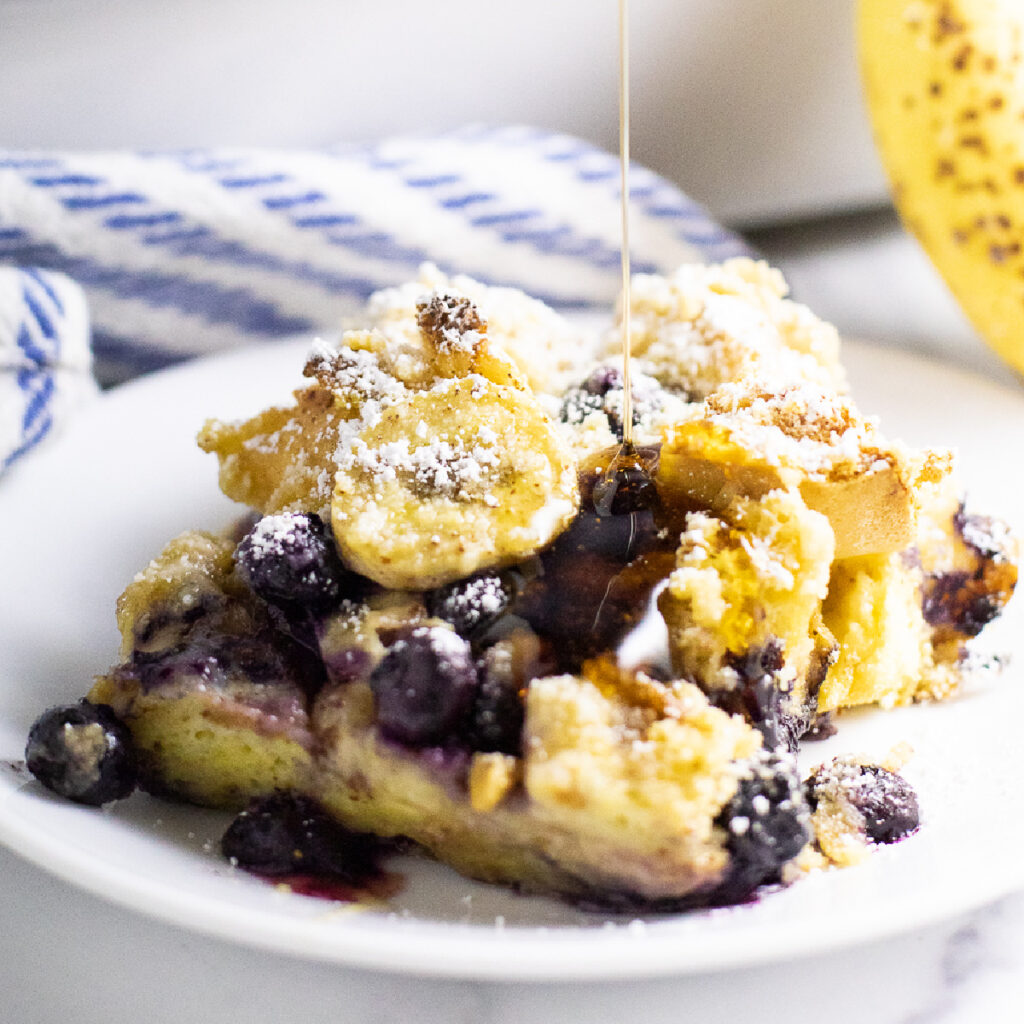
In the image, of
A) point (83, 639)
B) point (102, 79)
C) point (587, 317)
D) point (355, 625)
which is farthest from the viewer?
point (102, 79)

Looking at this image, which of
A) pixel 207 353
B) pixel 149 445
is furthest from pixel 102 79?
pixel 149 445

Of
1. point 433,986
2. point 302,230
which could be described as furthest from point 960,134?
point 433,986

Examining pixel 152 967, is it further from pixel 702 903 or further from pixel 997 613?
pixel 997 613

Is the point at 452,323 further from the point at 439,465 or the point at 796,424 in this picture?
the point at 796,424

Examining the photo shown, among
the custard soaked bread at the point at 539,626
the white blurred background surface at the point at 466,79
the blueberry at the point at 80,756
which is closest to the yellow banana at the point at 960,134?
the white blurred background surface at the point at 466,79

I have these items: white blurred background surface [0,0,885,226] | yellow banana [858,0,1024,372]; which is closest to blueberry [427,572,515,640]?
yellow banana [858,0,1024,372]
